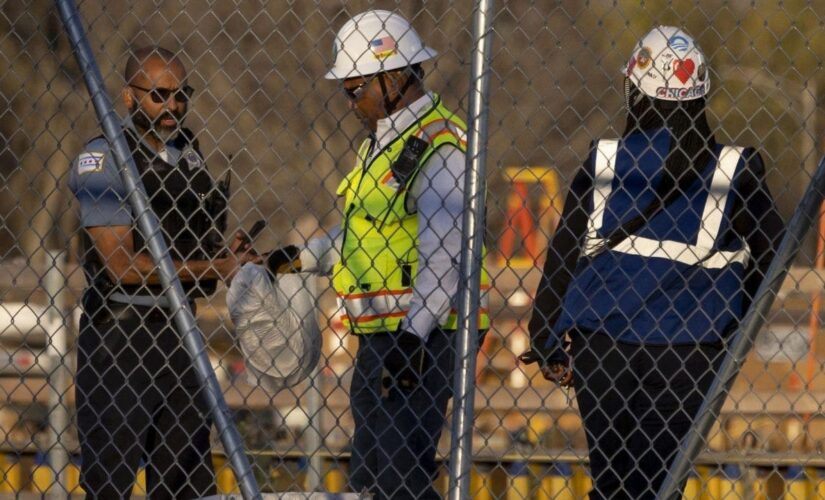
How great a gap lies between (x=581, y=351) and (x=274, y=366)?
0.91m

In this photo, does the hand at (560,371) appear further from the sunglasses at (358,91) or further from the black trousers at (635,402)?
the sunglasses at (358,91)

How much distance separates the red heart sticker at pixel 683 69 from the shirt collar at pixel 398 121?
0.70 m

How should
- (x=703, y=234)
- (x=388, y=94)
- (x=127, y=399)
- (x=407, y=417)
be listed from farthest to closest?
(x=127, y=399) → (x=388, y=94) → (x=407, y=417) → (x=703, y=234)

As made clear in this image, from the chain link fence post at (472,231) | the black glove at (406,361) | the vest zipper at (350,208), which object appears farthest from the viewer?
the vest zipper at (350,208)

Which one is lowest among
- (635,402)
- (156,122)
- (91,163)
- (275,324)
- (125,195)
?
(635,402)

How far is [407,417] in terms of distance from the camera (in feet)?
13.1

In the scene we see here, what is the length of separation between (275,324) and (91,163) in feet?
2.37

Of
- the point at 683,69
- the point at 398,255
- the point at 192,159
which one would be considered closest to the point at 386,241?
the point at 398,255

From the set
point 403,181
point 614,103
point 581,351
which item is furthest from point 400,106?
point 614,103

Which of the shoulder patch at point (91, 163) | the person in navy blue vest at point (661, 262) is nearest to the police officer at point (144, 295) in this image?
the shoulder patch at point (91, 163)

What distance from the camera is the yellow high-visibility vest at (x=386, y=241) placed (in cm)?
402

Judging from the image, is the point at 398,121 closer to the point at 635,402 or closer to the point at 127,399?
the point at 635,402

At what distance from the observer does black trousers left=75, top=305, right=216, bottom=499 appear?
429cm

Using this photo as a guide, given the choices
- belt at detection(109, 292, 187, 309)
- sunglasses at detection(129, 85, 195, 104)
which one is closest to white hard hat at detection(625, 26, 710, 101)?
sunglasses at detection(129, 85, 195, 104)
